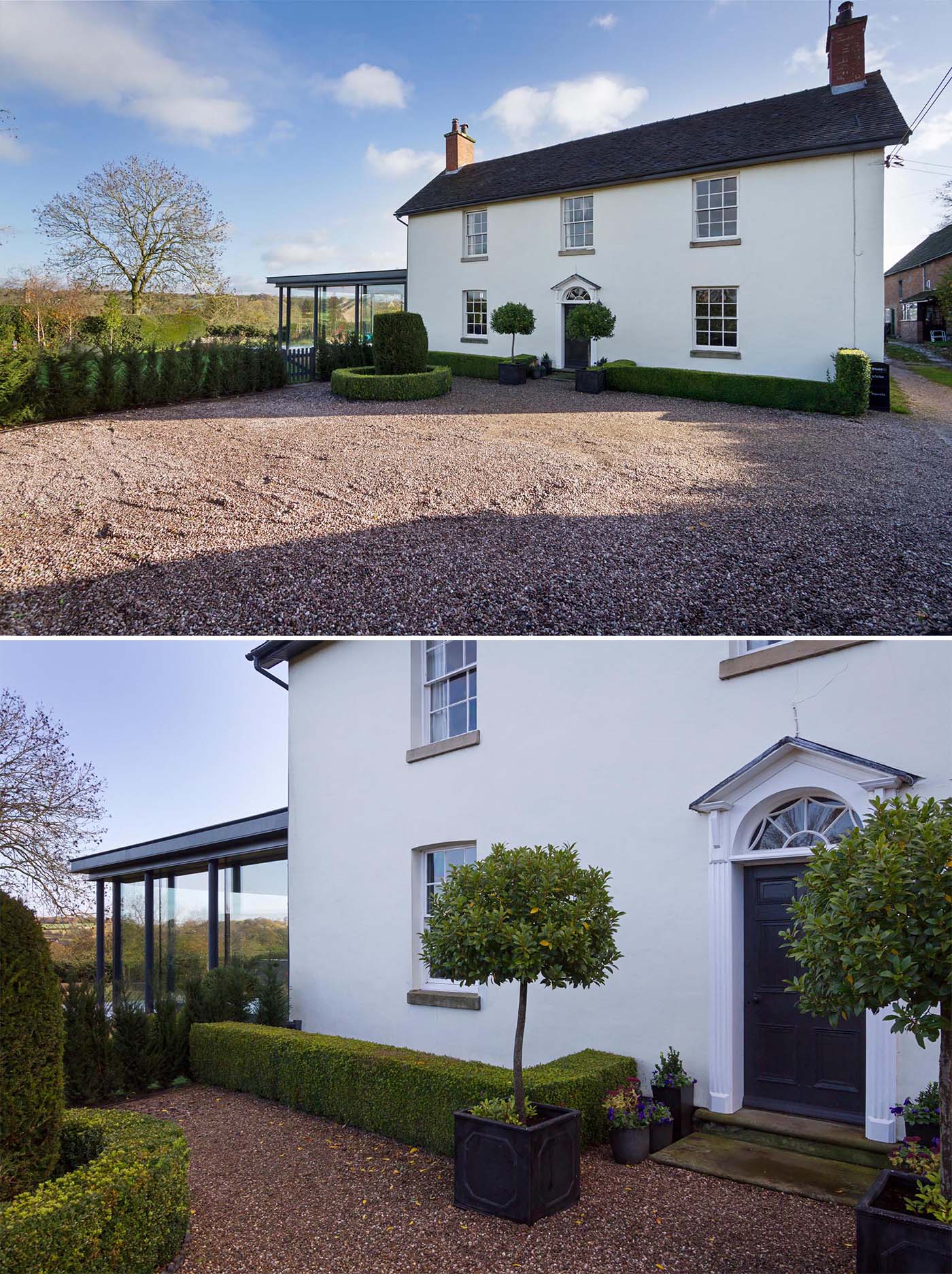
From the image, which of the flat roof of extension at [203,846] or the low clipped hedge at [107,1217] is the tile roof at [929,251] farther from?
the low clipped hedge at [107,1217]

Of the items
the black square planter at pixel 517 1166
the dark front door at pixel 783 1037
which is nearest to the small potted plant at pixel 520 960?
the black square planter at pixel 517 1166

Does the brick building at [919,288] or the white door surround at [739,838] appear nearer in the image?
the white door surround at [739,838]

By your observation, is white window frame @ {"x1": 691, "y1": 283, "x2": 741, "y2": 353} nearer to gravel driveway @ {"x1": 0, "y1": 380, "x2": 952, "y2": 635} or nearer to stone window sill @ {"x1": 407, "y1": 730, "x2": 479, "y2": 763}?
gravel driveway @ {"x1": 0, "y1": 380, "x2": 952, "y2": 635}

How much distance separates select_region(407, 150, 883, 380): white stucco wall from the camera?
17.6m

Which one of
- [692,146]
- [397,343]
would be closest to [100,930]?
[397,343]

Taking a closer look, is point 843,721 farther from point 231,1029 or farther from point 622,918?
point 231,1029

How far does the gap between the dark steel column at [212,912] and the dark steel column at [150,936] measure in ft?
6.66

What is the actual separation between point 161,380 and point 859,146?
14.1 m

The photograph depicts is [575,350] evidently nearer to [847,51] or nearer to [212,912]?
Answer: [847,51]

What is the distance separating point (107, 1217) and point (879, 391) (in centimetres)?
1767

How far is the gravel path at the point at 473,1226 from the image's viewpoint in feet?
13.1

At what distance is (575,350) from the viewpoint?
2266cm

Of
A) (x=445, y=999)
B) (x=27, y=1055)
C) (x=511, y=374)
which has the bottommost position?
(x=445, y=999)

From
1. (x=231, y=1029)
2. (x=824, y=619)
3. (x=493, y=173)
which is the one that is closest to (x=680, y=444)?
(x=824, y=619)
